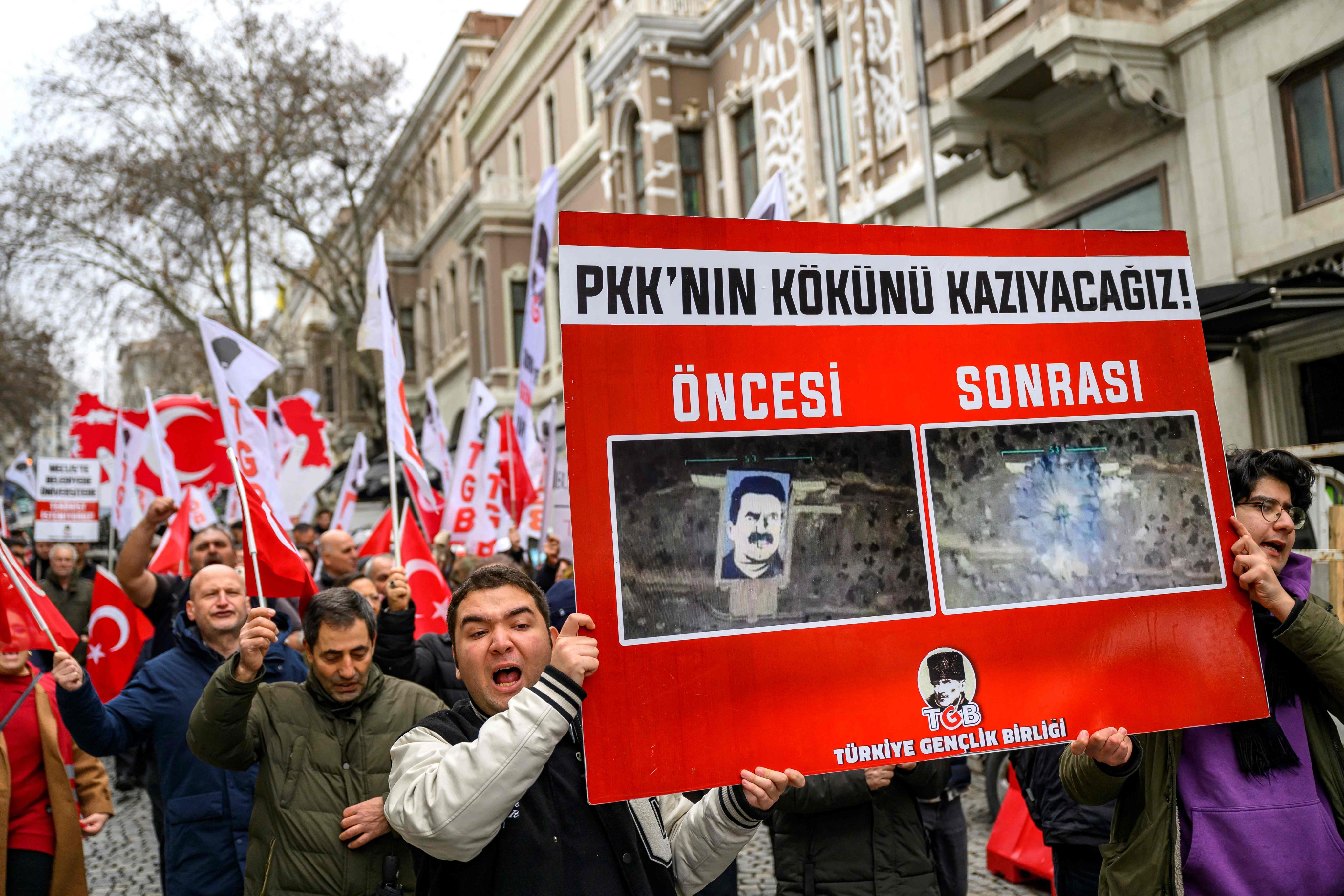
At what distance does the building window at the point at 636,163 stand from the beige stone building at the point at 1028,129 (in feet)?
0.16

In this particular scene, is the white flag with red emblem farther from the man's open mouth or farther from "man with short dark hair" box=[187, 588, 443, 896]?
the man's open mouth

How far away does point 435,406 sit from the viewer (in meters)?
14.6

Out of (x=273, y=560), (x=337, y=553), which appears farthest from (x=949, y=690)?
(x=337, y=553)

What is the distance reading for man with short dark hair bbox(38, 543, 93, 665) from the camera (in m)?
10.3

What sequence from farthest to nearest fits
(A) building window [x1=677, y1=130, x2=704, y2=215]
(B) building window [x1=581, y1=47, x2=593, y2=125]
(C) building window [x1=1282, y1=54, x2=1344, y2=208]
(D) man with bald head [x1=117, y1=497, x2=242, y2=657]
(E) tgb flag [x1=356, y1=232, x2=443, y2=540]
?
(B) building window [x1=581, y1=47, x2=593, y2=125] → (A) building window [x1=677, y1=130, x2=704, y2=215] → (C) building window [x1=1282, y1=54, x2=1344, y2=208] → (E) tgb flag [x1=356, y1=232, x2=443, y2=540] → (D) man with bald head [x1=117, y1=497, x2=242, y2=657]

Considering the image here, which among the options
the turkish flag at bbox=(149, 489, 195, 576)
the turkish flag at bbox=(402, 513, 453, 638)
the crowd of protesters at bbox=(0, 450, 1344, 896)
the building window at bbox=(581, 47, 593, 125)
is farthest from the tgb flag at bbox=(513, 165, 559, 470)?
the building window at bbox=(581, 47, 593, 125)

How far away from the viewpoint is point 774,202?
295 inches

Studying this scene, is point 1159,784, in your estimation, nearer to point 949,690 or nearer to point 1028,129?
point 949,690

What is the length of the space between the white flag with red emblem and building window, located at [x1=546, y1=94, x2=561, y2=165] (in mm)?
26051

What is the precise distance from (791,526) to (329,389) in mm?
50086

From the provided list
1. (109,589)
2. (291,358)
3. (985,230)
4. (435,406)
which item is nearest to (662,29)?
(435,406)

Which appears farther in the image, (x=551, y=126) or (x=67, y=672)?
(x=551, y=126)

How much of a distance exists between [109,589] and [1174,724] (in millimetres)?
5024

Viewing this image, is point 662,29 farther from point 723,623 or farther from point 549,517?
point 723,623
